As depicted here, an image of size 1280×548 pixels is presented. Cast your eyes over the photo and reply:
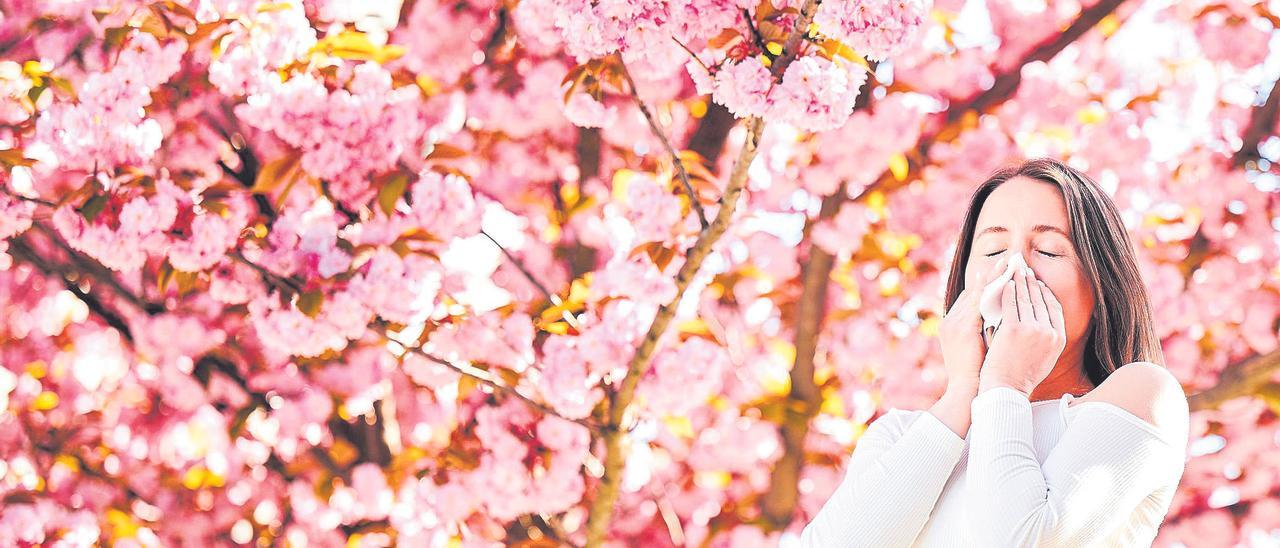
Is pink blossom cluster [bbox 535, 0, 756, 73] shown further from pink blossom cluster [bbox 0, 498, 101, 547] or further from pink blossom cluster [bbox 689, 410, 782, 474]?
pink blossom cluster [bbox 0, 498, 101, 547]

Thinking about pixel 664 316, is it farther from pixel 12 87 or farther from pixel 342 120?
pixel 12 87

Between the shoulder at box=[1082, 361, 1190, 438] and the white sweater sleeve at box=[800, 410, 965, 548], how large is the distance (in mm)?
168

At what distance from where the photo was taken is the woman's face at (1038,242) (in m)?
1.26

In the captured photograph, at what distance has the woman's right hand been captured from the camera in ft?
4.14

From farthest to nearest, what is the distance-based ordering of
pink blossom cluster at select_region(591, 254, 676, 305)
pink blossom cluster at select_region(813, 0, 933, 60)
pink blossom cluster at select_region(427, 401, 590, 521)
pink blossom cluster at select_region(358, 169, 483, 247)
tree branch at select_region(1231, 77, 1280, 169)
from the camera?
tree branch at select_region(1231, 77, 1280, 169) < pink blossom cluster at select_region(427, 401, 590, 521) < pink blossom cluster at select_region(358, 169, 483, 247) < pink blossom cluster at select_region(591, 254, 676, 305) < pink blossom cluster at select_region(813, 0, 933, 60)

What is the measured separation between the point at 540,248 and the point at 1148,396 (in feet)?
8.36

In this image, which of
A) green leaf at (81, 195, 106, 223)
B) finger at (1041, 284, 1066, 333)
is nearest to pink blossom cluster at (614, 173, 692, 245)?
green leaf at (81, 195, 106, 223)

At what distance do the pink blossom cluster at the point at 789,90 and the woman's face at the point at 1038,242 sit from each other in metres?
0.45

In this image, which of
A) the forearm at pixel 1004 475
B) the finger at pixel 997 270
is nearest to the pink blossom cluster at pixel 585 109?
the finger at pixel 997 270

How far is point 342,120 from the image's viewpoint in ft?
7.72

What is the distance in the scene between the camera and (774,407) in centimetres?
303

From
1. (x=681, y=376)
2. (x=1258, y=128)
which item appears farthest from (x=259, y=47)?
(x=1258, y=128)

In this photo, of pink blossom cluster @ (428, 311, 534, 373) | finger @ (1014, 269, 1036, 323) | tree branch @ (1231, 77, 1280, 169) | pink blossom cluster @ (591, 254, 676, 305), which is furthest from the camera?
tree branch @ (1231, 77, 1280, 169)

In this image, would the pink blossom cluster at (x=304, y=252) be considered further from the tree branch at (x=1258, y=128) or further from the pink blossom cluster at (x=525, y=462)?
the tree branch at (x=1258, y=128)
